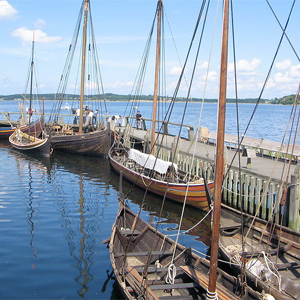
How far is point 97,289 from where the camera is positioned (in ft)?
35.2

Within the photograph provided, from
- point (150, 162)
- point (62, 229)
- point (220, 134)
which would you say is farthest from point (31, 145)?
point (220, 134)

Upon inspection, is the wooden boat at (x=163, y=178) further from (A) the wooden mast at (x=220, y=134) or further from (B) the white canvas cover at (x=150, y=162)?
(A) the wooden mast at (x=220, y=134)

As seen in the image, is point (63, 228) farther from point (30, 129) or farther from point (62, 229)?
point (30, 129)

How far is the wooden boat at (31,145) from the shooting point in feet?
109

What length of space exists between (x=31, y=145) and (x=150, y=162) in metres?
16.8

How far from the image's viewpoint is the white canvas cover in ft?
65.2

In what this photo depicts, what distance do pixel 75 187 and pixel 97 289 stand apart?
13.0 m

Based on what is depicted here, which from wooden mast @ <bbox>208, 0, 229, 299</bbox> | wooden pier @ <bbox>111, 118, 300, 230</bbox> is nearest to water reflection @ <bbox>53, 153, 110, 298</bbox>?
wooden pier @ <bbox>111, 118, 300, 230</bbox>

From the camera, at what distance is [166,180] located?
20.0 meters

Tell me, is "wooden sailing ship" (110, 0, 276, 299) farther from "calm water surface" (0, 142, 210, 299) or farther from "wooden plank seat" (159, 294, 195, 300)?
"calm water surface" (0, 142, 210, 299)

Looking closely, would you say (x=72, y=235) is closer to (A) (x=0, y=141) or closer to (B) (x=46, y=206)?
(B) (x=46, y=206)

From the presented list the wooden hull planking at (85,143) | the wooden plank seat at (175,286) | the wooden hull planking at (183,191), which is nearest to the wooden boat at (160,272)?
the wooden plank seat at (175,286)

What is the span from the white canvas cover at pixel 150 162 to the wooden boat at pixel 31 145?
12.3 meters

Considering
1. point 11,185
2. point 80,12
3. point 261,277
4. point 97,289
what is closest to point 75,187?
point 11,185
